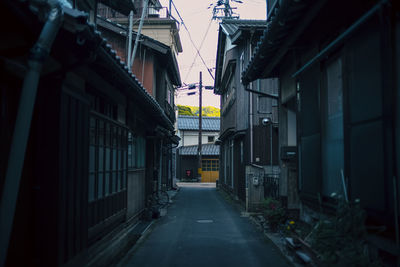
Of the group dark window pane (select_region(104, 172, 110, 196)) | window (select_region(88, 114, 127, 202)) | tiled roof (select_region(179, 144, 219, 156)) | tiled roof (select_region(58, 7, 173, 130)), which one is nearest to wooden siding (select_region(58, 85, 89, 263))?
window (select_region(88, 114, 127, 202))

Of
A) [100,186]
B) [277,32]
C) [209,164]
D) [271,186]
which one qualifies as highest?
[277,32]

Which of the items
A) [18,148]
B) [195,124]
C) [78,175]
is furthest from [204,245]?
[195,124]

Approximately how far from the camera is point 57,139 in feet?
17.7

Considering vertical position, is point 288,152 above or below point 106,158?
above

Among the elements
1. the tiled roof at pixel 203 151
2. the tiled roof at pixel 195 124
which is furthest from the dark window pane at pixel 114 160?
the tiled roof at pixel 195 124

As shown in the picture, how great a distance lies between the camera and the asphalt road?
8.23 metres

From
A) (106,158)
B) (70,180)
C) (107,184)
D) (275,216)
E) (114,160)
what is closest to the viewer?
(70,180)

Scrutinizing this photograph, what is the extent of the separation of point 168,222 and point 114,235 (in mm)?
4869

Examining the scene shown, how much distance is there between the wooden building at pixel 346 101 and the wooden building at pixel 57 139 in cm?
327

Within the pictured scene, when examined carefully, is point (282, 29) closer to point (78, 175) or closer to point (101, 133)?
point (101, 133)

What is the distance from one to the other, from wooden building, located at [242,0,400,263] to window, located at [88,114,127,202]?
3816mm

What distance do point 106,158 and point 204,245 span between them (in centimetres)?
360

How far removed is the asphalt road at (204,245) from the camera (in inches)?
324

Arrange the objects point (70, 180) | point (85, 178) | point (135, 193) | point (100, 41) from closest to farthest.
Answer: point (100, 41)
point (70, 180)
point (85, 178)
point (135, 193)
